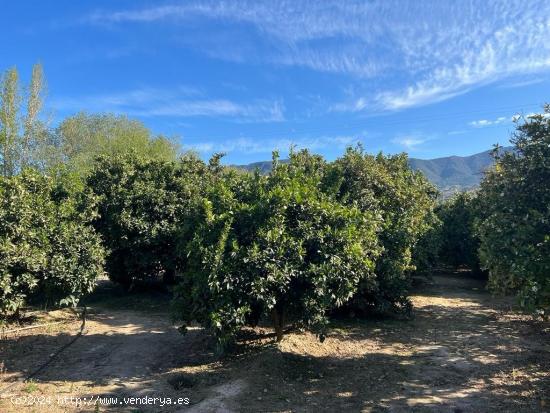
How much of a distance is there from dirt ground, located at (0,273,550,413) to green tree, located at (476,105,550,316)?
5.87 ft

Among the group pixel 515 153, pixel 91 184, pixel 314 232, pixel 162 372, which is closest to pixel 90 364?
pixel 162 372

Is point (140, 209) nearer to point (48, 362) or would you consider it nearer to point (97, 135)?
point (48, 362)

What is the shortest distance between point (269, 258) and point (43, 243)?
574cm

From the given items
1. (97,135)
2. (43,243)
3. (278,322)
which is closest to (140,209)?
(43,243)

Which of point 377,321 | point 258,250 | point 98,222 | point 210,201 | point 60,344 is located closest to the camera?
point 258,250

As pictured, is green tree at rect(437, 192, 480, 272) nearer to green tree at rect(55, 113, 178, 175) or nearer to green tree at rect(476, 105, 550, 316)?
green tree at rect(476, 105, 550, 316)

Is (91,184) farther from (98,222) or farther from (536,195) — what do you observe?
Result: (536,195)

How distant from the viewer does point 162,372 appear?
811 cm

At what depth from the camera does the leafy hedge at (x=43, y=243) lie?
8945 millimetres

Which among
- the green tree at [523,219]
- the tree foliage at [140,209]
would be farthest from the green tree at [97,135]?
the green tree at [523,219]

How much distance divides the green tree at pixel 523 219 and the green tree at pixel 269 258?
2319mm

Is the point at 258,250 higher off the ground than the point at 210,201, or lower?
lower

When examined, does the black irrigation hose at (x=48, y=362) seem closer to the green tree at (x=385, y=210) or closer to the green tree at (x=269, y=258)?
the green tree at (x=269, y=258)

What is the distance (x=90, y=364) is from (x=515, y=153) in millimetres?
9401
